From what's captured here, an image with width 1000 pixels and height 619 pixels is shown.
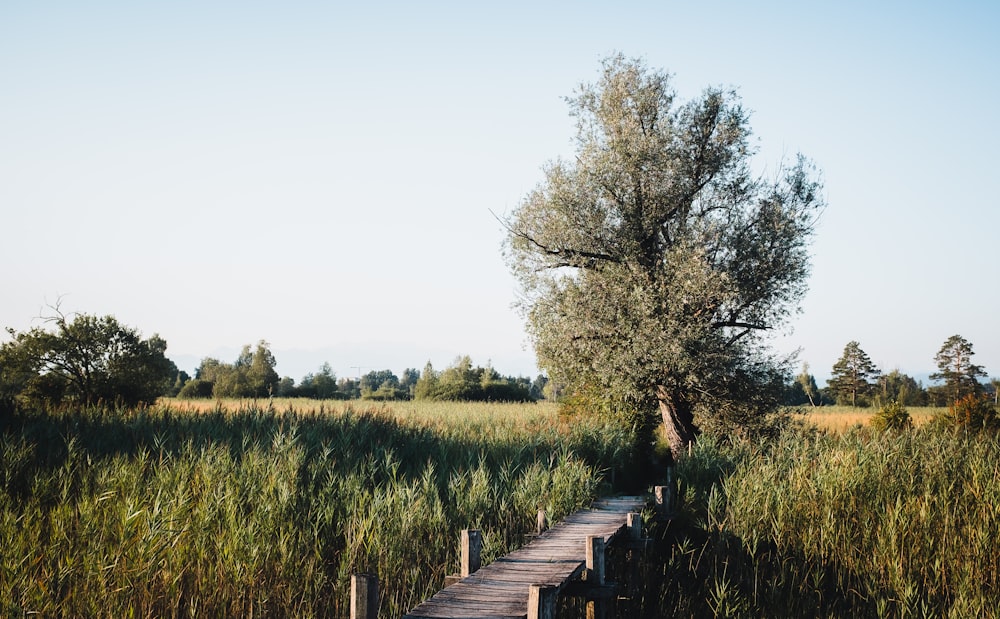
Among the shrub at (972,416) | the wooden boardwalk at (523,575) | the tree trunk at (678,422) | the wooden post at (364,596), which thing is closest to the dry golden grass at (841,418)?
the shrub at (972,416)

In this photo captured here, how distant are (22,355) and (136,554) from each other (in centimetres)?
2165

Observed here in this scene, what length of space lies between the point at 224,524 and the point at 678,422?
14.2 meters

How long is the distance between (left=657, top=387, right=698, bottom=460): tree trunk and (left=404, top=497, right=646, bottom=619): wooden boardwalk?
33.1 feet

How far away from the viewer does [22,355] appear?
931 inches

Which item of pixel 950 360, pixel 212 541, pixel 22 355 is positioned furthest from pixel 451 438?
pixel 950 360

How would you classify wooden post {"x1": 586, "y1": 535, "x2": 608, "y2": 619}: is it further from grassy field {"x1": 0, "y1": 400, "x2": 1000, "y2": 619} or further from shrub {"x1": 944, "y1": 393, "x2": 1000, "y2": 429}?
shrub {"x1": 944, "y1": 393, "x2": 1000, "y2": 429}

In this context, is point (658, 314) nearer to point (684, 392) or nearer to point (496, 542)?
point (684, 392)

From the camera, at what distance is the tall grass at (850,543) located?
25.5 feet

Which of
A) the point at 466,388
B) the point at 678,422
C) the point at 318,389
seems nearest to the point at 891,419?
the point at 678,422

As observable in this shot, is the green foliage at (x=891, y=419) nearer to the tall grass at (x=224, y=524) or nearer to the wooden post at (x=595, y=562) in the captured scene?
the tall grass at (x=224, y=524)

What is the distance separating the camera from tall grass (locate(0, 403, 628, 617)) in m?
5.99

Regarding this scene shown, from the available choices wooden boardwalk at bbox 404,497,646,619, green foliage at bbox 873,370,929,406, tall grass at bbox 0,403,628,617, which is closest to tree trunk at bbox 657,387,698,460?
tall grass at bbox 0,403,628,617

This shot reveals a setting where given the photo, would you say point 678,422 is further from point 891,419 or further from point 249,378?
point 249,378

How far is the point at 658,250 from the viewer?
19109 mm
